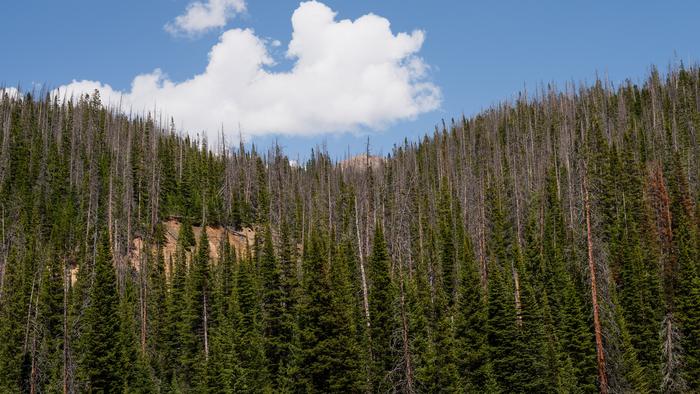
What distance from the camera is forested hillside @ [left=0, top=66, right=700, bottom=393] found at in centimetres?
3894

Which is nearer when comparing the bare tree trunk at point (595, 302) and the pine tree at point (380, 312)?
the bare tree trunk at point (595, 302)

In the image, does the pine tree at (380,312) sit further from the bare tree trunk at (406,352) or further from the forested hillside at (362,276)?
the bare tree trunk at (406,352)

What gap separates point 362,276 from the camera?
140ft

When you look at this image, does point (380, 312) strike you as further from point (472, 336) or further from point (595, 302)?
point (595, 302)

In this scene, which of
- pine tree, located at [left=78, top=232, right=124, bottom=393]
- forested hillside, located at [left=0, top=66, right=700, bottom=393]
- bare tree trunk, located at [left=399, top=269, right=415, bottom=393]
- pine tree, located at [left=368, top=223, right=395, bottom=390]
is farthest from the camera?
pine tree, located at [left=78, top=232, right=124, bottom=393]

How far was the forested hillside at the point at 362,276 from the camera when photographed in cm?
3894

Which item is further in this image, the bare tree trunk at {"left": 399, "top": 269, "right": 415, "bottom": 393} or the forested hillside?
the forested hillside

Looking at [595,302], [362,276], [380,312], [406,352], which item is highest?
[362,276]

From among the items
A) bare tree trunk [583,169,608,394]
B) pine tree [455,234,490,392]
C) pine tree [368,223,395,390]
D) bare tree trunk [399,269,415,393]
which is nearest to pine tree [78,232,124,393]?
pine tree [368,223,395,390]

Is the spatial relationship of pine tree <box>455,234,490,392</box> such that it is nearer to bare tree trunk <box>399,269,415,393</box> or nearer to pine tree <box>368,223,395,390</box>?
pine tree <box>368,223,395,390</box>

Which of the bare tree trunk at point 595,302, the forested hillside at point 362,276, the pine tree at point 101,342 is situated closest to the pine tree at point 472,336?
the forested hillside at point 362,276

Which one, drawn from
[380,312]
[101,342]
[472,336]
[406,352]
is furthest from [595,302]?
[101,342]

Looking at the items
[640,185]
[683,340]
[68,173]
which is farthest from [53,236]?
[640,185]

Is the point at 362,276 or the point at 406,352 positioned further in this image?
the point at 362,276
